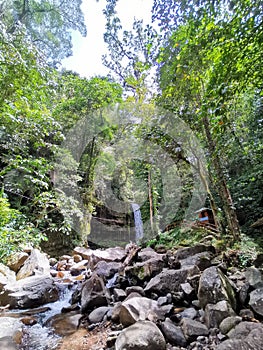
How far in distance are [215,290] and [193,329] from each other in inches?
19.0

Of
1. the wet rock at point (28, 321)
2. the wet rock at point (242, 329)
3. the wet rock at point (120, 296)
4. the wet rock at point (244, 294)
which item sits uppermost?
the wet rock at point (244, 294)

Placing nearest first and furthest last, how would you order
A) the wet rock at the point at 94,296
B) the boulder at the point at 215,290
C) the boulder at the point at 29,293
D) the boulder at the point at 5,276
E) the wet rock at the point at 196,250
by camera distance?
the boulder at the point at 215,290 → the wet rock at the point at 94,296 → the boulder at the point at 29,293 → the boulder at the point at 5,276 → the wet rock at the point at 196,250

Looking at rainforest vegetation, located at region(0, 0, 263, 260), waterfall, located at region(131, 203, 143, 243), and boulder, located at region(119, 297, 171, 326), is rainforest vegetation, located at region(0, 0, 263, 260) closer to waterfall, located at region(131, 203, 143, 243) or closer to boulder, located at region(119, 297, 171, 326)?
waterfall, located at region(131, 203, 143, 243)

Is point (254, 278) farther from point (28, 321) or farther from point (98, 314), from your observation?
point (28, 321)

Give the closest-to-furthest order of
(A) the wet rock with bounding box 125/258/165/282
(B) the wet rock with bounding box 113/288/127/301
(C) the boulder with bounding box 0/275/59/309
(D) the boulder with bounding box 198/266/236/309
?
(D) the boulder with bounding box 198/266/236/309
(B) the wet rock with bounding box 113/288/127/301
(C) the boulder with bounding box 0/275/59/309
(A) the wet rock with bounding box 125/258/165/282

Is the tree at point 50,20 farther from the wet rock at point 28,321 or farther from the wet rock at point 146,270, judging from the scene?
the wet rock at point 28,321

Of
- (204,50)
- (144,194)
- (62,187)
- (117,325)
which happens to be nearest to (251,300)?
(117,325)

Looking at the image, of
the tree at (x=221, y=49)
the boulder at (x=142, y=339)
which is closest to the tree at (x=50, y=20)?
the tree at (x=221, y=49)

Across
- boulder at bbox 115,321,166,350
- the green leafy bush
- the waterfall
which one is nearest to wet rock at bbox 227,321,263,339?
boulder at bbox 115,321,166,350

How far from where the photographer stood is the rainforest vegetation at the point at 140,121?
6.55 feet

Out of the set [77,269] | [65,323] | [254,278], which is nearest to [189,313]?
[254,278]

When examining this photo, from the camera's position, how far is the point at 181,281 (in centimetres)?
303

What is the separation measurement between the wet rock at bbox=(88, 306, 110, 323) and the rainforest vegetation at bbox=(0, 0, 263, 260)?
1.46 m

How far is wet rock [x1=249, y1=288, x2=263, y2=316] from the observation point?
6.56 ft
